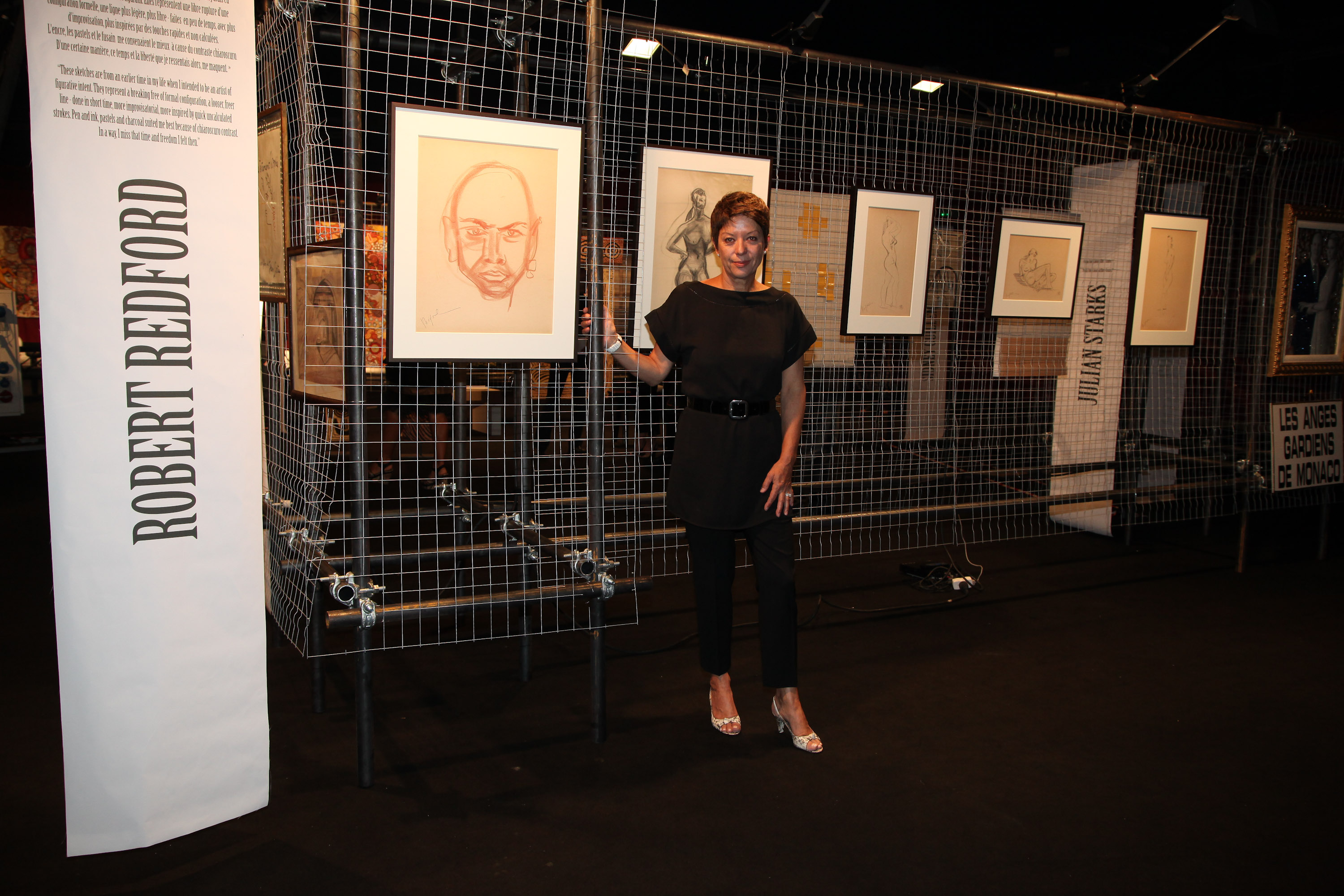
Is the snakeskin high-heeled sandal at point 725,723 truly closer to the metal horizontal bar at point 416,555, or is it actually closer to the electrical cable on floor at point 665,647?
the electrical cable on floor at point 665,647

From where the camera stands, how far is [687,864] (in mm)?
2174

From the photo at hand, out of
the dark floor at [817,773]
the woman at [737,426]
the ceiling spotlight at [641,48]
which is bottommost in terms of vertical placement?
the dark floor at [817,773]

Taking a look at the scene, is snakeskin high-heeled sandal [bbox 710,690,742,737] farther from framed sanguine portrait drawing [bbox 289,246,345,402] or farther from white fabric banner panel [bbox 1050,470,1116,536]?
white fabric banner panel [bbox 1050,470,1116,536]

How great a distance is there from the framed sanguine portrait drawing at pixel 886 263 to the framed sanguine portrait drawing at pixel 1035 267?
532 millimetres

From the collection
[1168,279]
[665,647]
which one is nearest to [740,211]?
[665,647]

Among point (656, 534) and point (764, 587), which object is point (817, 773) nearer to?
point (764, 587)

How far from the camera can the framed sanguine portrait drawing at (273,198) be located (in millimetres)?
2625

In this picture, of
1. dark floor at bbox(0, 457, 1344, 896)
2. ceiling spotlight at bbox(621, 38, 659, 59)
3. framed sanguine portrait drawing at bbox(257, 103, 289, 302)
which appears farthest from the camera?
ceiling spotlight at bbox(621, 38, 659, 59)

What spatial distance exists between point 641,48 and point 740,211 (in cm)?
140

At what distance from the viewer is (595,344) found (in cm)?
273

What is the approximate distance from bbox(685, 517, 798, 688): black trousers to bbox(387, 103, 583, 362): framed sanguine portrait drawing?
80 cm

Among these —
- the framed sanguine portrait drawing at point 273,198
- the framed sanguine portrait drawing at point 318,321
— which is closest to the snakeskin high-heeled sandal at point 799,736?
the framed sanguine portrait drawing at point 318,321

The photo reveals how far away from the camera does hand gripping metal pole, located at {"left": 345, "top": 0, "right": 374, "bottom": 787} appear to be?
2307mm

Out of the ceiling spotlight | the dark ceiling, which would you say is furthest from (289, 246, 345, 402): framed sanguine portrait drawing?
the dark ceiling
